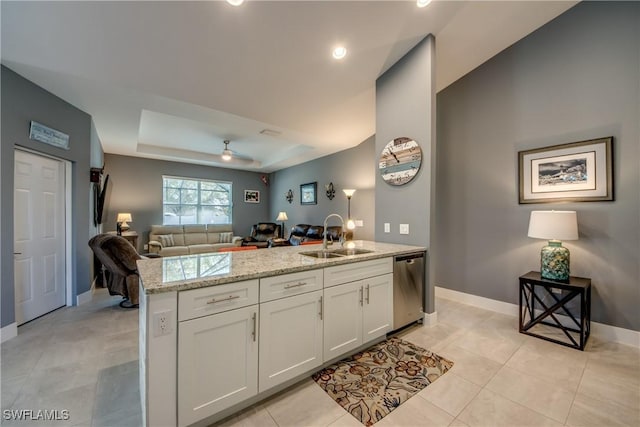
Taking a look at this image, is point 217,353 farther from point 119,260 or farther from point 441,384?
point 119,260

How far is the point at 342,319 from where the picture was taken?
6.81 feet

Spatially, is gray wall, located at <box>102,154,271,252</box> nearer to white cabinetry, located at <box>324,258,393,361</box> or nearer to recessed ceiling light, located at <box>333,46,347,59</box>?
recessed ceiling light, located at <box>333,46,347,59</box>

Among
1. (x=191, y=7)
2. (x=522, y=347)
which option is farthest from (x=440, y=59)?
(x=522, y=347)

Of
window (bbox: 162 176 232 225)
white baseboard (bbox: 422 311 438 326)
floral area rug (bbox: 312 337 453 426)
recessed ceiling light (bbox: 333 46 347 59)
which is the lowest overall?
floral area rug (bbox: 312 337 453 426)

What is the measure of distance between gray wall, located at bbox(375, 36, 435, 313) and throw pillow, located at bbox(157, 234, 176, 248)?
18.8ft

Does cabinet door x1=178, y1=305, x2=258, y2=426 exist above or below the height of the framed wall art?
below

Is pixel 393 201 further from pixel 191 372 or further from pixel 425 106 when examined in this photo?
pixel 191 372

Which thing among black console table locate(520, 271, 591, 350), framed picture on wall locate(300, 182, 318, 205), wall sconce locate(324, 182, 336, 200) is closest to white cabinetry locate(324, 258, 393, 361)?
black console table locate(520, 271, 591, 350)

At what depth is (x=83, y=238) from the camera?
3.66 m

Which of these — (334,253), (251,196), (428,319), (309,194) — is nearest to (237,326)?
(334,253)

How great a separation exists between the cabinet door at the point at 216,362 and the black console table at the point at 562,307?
277 cm

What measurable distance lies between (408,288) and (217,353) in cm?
195

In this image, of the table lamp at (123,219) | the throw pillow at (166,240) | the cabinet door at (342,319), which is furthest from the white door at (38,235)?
the cabinet door at (342,319)

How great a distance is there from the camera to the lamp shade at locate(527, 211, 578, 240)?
243 cm
